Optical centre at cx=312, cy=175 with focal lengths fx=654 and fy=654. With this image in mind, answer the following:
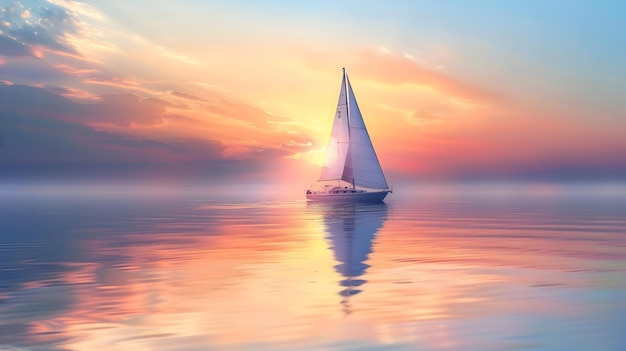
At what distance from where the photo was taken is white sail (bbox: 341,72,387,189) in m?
116

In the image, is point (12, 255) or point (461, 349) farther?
point (12, 255)

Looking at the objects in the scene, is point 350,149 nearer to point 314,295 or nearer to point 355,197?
point 355,197

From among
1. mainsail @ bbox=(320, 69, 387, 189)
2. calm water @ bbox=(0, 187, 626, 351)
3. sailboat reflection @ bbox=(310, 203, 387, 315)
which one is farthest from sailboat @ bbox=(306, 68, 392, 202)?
calm water @ bbox=(0, 187, 626, 351)

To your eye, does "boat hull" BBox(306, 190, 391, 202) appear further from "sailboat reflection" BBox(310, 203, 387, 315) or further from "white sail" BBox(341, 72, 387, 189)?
"sailboat reflection" BBox(310, 203, 387, 315)

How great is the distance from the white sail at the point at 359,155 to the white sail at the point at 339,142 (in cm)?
67

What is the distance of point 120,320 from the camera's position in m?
20.2

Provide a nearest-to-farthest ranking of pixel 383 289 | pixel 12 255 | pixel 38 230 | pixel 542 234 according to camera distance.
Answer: pixel 383 289, pixel 12 255, pixel 542 234, pixel 38 230

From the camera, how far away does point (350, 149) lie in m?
117

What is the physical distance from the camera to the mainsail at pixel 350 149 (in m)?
116

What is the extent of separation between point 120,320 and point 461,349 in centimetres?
1033

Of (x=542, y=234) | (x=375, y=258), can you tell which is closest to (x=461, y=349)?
(x=375, y=258)

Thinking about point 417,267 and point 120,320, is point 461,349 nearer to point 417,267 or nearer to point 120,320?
point 120,320

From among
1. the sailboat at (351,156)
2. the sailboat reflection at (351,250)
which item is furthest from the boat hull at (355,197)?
the sailboat reflection at (351,250)

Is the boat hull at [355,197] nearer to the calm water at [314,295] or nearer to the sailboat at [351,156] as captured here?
the sailboat at [351,156]
